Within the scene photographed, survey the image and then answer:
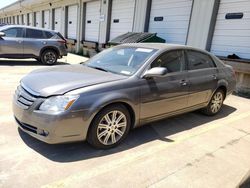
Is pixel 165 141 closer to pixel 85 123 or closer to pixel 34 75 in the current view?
pixel 85 123

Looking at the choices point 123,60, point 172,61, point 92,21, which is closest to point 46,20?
point 92,21

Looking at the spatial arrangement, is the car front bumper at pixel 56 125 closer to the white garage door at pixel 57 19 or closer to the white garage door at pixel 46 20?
the white garage door at pixel 57 19

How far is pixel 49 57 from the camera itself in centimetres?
1038

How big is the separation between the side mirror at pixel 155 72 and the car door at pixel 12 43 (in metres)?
7.97

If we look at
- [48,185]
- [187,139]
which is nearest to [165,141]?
[187,139]

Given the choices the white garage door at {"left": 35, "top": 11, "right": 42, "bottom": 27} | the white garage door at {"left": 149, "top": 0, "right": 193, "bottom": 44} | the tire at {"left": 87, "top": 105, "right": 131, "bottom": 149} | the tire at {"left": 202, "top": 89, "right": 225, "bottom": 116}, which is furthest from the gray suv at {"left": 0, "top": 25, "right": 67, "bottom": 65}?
the white garage door at {"left": 35, "top": 11, "right": 42, "bottom": 27}

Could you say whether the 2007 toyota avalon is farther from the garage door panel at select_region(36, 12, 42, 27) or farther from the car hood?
the garage door panel at select_region(36, 12, 42, 27)

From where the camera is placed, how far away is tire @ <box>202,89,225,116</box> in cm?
485

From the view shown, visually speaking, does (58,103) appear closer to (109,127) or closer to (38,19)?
(109,127)

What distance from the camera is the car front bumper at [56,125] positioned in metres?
2.69

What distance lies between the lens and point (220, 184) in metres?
2.64

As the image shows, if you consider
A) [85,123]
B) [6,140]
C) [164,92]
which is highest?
[164,92]

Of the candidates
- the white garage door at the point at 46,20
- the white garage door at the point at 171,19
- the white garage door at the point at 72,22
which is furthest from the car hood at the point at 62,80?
the white garage door at the point at 46,20

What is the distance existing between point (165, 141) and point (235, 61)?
5.19 meters
